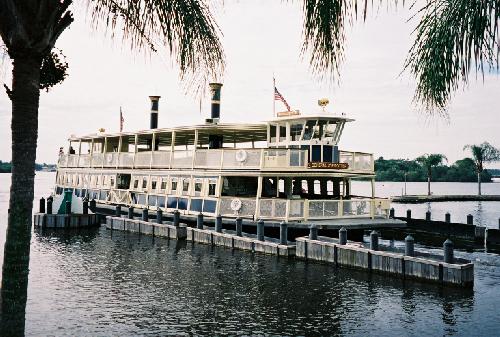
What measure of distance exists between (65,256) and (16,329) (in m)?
20.5

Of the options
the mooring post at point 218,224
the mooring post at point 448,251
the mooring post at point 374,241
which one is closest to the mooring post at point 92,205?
the mooring post at point 218,224

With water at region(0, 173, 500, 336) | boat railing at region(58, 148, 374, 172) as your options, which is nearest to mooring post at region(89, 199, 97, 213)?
boat railing at region(58, 148, 374, 172)

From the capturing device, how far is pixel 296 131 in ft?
89.5

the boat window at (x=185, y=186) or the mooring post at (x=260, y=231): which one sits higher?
the boat window at (x=185, y=186)

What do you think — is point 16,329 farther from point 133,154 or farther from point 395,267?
point 133,154

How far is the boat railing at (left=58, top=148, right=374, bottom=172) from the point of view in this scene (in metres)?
25.4

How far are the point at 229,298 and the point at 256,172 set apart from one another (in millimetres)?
10643

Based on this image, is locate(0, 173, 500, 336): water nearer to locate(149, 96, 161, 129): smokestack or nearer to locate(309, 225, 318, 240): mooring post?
locate(309, 225, 318, 240): mooring post

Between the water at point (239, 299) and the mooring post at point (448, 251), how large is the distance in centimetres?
120

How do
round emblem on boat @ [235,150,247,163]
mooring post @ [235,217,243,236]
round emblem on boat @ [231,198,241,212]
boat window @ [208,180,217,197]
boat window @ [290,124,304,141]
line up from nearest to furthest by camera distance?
1. mooring post @ [235,217,243,236]
2. round emblem on boat @ [235,150,247,163]
3. round emblem on boat @ [231,198,241,212]
4. boat window @ [290,124,304,141]
5. boat window @ [208,180,217,197]

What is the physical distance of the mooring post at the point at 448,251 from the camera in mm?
17312

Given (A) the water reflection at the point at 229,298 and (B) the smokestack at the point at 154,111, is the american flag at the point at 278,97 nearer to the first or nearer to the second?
(A) the water reflection at the point at 229,298

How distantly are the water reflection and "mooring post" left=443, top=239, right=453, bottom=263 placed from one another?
48.7 inches

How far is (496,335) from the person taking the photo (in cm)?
1277
